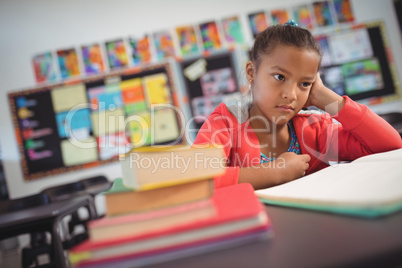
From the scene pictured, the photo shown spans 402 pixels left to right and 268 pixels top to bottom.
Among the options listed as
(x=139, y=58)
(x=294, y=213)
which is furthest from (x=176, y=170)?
(x=139, y=58)

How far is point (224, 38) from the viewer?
137 inches

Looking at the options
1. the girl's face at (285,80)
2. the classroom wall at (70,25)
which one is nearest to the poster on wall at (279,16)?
the classroom wall at (70,25)

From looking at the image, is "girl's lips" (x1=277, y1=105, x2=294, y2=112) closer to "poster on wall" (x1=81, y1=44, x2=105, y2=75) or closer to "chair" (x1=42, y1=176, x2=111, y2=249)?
"chair" (x1=42, y1=176, x2=111, y2=249)

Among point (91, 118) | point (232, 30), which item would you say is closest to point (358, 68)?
point (232, 30)

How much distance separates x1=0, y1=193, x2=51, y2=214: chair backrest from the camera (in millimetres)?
1908

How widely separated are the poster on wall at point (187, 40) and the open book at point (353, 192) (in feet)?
10.2

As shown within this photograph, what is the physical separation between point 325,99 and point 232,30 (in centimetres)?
283

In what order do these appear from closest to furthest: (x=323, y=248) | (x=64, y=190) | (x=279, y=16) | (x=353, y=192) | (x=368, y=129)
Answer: (x=323, y=248) → (x=353, y=192) → (x=368, y=129) → (x=64, y=190) → (x=279, y=16)

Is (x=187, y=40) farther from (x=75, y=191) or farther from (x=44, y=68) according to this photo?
(x=75, y=191)

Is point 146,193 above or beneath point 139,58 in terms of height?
beneath

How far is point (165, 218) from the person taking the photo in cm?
31

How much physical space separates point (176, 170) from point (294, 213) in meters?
0.17

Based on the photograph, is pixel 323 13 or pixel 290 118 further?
pixel 323 13

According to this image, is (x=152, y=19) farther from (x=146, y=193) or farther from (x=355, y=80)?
(x=146, y=193)
